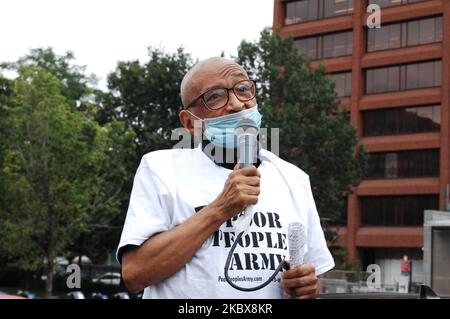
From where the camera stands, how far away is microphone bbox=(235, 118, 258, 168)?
2.26m

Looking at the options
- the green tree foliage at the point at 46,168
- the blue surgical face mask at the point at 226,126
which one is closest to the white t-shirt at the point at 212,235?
the blue surgical face mask at the point at 226,126

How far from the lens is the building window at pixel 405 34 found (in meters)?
47.2

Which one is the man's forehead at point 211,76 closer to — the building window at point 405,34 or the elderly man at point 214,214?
the elderly man at point 214,214

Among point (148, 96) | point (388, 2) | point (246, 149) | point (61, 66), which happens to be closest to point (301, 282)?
point (246, 149)

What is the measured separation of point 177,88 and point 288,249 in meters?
26.8

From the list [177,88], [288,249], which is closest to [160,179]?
[288,249]

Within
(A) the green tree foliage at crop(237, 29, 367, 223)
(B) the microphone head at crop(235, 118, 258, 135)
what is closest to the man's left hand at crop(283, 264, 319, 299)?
(B) the microphone head at crop(235, 118, 258, 135)

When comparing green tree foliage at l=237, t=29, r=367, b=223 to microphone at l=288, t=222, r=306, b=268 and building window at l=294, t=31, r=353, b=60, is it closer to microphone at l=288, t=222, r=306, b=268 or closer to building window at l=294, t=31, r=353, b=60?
building window at l=294, t=31, r=353, b=60

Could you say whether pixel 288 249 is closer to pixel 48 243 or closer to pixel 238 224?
pixel 238 224

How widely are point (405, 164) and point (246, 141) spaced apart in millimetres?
47529

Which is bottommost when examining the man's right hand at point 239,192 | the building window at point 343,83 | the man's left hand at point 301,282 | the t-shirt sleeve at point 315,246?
the man's left hand at point 301,282

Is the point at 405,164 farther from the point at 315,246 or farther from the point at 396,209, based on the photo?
the point at 315,246

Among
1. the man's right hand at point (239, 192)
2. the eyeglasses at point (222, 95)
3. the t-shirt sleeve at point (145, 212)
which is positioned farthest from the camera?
the eyeglasses at point (222, 95)

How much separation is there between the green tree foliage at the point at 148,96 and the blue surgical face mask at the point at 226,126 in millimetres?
25269
